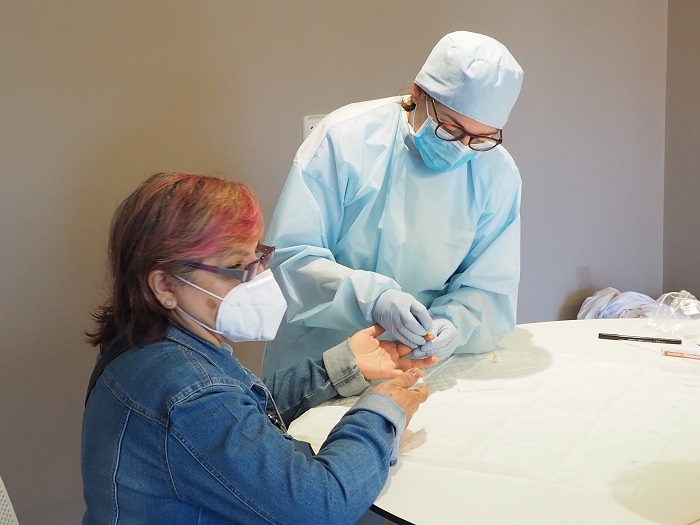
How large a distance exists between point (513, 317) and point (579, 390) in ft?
1.10

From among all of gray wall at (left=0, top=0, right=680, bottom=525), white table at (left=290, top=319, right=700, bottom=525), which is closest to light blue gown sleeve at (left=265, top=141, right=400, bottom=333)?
white table at (left=290, top=319, right=700, bottom=525)

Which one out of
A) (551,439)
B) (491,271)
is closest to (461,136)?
→ (491,271)

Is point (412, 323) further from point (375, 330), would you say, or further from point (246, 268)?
point (246, 268)

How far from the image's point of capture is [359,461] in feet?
3.53

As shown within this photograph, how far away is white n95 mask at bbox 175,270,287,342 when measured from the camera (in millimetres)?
1132

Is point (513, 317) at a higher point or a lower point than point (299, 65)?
lower

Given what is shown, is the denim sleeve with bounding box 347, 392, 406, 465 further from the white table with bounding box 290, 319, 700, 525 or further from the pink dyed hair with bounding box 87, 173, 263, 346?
the pink dyed hair with bounding box 87, 173, 263, 346

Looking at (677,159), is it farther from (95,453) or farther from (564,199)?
(95,453)

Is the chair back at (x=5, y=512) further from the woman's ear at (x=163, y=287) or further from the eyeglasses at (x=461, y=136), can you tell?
the eyeglasses at (x=461, y=136)

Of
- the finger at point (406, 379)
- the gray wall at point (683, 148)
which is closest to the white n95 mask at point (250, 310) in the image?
the finger at point (406, 379)

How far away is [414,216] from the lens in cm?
175

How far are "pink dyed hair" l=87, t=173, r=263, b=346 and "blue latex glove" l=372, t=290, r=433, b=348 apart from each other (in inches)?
A: 20.4

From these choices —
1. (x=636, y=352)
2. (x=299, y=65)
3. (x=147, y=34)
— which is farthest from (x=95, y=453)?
(x=299, y=65)

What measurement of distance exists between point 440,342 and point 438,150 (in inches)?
17.3
